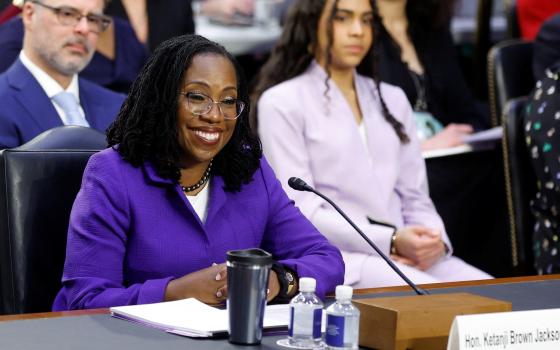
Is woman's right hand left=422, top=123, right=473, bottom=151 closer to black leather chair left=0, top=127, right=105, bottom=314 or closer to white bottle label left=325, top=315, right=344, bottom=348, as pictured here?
black leather chair left=0, top=127, right=105, bottom=314

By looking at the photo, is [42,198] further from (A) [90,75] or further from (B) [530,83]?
(B) [530,83]

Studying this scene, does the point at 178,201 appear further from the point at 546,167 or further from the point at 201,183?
the point at 546,167

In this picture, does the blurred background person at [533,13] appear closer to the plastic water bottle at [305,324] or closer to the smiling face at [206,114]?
the smiling face at [206,114]

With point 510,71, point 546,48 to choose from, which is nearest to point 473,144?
point 510,71

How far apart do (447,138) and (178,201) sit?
1987 millimetres

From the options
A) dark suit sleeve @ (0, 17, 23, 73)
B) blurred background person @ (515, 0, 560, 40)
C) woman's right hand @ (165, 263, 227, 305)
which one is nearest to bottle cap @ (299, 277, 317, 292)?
woman's right hand @ (165, 263, 227, 305)

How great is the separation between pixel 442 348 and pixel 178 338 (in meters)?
0.39

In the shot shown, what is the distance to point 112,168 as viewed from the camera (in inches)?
82.7

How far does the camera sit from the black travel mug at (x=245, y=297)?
1.69 metres

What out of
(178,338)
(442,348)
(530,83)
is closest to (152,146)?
(178,338)

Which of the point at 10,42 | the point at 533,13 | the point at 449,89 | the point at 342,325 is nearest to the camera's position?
the point at 342,325

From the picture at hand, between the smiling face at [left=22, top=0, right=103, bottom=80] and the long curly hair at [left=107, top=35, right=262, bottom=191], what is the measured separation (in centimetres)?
107

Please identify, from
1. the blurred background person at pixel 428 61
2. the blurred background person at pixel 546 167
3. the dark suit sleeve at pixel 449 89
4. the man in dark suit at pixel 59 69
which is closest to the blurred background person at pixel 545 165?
the blurred background person at pixel 546 167

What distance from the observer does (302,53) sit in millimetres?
3357
